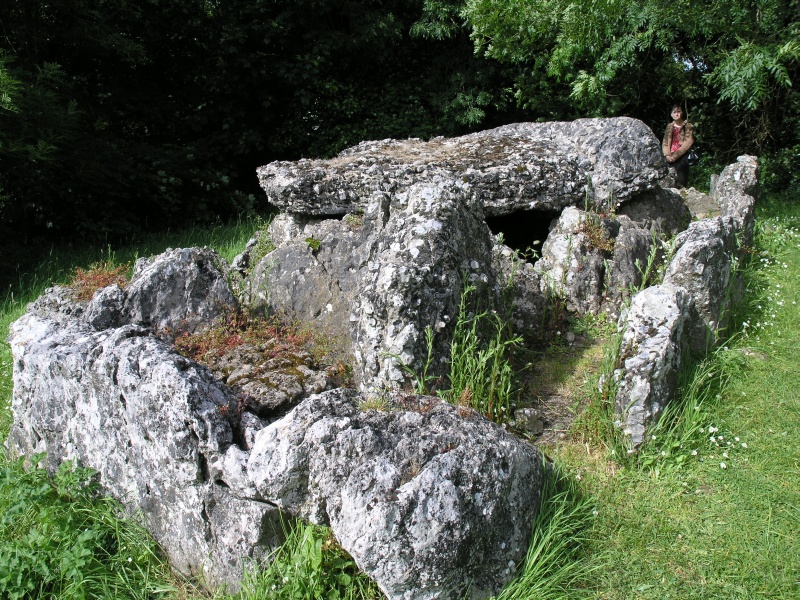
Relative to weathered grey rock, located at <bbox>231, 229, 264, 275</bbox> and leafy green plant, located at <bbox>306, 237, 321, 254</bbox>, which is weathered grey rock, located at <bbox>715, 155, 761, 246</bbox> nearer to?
leafy green plant, located at <bbox>306, 237, 321, 254</bbox>

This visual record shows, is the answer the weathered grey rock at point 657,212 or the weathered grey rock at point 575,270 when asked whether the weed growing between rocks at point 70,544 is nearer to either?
the weathered grey rock at point 575,270

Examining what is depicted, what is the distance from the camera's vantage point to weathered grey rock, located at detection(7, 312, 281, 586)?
3068mm

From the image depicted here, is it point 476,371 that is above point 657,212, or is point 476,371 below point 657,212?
below

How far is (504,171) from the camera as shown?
6.22 meters

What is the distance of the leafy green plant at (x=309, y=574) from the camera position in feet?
9.33

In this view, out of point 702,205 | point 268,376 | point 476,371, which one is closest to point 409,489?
point 476,371

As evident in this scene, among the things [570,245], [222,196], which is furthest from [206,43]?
[570,245]

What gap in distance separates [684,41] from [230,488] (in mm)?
12164

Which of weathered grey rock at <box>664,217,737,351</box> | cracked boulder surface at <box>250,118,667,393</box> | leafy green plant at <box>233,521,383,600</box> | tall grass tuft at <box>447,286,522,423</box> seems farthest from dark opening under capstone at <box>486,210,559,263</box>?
leafy green plant at <box>233,521,383,600</box>

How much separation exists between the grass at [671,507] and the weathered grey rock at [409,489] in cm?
17

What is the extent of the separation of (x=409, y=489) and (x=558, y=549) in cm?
86

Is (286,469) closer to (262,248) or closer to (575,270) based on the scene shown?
(575,270)

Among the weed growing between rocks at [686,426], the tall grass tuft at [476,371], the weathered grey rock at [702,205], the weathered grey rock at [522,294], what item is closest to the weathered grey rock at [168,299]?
the tall grass tuft at [476,371]

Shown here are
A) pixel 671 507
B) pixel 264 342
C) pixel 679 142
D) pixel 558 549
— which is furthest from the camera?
pixel 679 142
